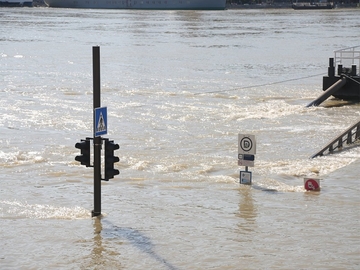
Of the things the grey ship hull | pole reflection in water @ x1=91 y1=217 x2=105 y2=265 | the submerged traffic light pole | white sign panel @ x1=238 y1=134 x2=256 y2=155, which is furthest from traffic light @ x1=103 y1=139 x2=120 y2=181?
the grey ship hull

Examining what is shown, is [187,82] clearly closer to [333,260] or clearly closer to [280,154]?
[280,154]

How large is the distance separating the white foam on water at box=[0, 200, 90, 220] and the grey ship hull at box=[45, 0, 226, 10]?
144619mm

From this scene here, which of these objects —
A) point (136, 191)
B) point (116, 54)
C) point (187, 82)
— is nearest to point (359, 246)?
point (136, 191)

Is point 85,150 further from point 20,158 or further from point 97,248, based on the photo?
point 20,158

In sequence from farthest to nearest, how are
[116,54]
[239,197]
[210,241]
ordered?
[116,54] → [239,197] → [210,241]

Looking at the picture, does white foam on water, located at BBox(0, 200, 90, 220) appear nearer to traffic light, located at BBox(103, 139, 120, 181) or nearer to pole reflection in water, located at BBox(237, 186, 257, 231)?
traffic light, located at BBox(103, 139, 120, 181)

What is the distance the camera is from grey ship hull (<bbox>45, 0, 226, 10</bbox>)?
160250mm

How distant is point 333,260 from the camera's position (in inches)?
530

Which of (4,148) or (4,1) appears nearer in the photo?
(4,148)

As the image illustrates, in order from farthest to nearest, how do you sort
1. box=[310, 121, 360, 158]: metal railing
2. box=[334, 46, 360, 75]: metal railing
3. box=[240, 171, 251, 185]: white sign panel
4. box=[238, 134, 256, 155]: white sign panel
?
box=[334, 46, 360, 75]: metal railing, box=[310, 121, 360, 158]: metal railing, box=[240, 171, 251, 185]: white sign panel, box=[238, 134, 256, 155]: white sign panel

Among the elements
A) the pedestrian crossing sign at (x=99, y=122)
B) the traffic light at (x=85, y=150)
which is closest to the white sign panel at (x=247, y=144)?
the pedestrian crossing sign at (x=99, y=122)

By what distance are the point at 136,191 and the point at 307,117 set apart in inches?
469

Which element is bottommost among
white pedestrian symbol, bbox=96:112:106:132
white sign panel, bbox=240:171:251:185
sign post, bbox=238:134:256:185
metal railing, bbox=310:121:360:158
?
white sign panel, bbox=240:171:251:185

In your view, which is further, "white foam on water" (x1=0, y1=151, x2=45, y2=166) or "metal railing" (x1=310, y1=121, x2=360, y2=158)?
"metal railing" (x1=310, y1=121, x2=360, y2=158)
